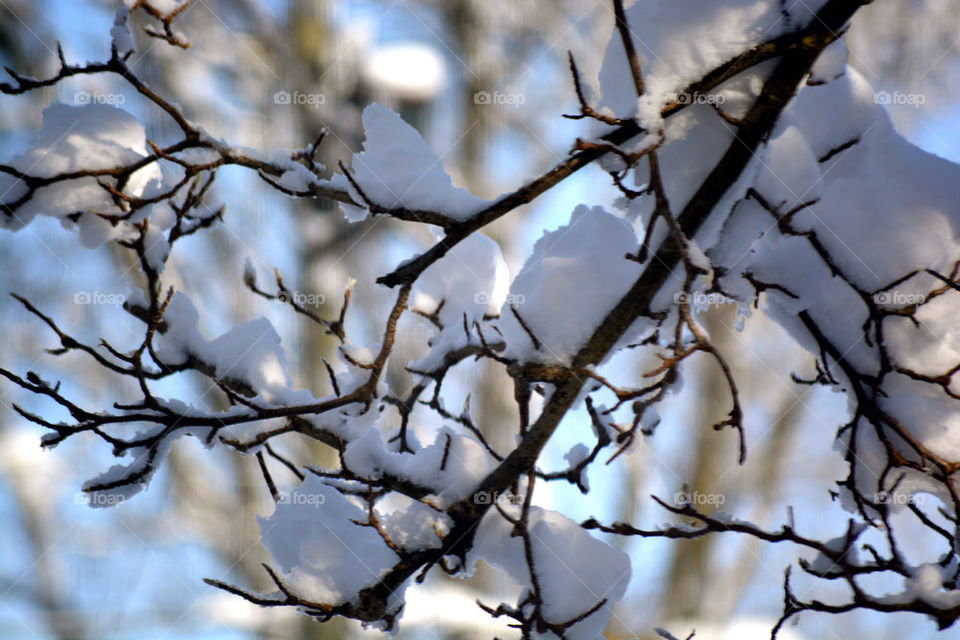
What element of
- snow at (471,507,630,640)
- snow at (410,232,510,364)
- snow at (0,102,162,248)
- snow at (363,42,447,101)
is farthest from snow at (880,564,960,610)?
snow at (363,42,447,101)

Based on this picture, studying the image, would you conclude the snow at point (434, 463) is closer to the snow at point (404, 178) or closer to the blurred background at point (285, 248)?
the snow at point (404, 178)

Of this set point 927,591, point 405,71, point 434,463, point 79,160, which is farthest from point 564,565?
point 405,71

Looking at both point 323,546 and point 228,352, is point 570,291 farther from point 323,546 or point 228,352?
point 228,352

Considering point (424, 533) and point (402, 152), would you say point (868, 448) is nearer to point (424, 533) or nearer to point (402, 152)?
point (424, 533)

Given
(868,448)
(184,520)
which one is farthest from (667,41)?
(184,520)

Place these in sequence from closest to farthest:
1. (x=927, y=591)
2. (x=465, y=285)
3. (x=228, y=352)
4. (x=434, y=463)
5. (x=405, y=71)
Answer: (x=927, y=591) < (x=434, y=463) < (x=228, y=352) < (x=465, y=285) < (x=405, y=71)

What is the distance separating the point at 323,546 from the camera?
4.01ft

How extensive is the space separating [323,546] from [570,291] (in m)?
0.60

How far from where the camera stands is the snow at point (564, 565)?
1207 mm

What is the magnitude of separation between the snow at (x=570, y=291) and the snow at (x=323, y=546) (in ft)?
1.38

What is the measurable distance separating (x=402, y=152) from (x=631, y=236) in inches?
16.4

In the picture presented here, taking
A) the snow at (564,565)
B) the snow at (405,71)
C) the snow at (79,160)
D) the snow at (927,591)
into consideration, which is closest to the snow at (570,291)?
the snow at (564,565)

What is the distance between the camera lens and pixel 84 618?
476 centimetres

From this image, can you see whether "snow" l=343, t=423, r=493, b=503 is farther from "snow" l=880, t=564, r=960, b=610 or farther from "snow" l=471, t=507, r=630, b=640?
"snow" l=880, t=564, r=960, b=610
